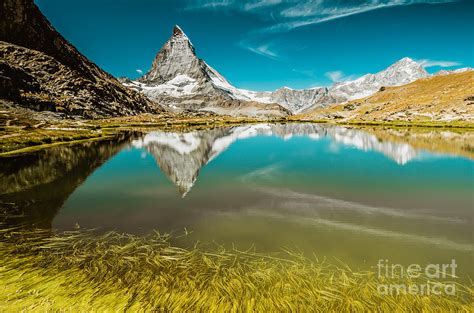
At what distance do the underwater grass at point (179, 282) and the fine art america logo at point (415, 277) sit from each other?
0.95ft

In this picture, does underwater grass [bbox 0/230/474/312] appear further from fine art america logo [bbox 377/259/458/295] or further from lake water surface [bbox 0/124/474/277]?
lake water surface [bbox 0/124/474/277]

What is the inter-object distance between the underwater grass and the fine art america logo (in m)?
0.29

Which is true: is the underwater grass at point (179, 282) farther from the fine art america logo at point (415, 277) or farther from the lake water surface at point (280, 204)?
the lake water surface at point (280, 204)

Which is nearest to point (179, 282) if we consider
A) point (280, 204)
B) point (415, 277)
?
point (415, 277)

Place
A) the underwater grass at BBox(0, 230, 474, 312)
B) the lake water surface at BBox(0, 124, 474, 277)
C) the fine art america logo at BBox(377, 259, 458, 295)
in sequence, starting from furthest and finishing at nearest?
the lake water surface at BBox(0, 124, 474, 277)
the fine art america logo at BBox(377, 259, 458, 295)
the underwater grass at BBox(0, 230, 474, 312)

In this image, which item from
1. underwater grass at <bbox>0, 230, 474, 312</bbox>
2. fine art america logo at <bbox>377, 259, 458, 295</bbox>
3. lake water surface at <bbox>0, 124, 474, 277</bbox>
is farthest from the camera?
lake water surface at <bbox>0, 124, 474, 277</bbox>

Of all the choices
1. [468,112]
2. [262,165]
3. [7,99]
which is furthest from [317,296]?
[7,99]

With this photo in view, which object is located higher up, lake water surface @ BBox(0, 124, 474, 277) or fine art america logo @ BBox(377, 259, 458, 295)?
fine art america logo @ BBox(377, 259, 458, 295)

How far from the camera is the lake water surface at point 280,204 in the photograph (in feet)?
46.3

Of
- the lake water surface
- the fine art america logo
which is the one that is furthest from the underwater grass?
the lake water surface

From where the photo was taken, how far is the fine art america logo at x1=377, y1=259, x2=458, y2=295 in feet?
32.1

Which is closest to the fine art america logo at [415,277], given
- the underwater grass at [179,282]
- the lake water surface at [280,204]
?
the underwater grass at [179,282]

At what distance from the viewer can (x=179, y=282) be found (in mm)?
10453

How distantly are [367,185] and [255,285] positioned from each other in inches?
773
